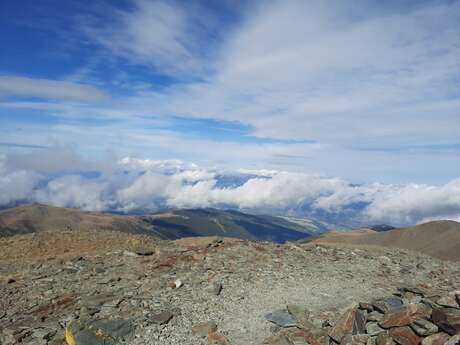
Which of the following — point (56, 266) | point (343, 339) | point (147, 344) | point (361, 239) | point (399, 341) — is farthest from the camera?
point (361, 239)

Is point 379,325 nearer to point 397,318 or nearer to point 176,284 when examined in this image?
point 397,318

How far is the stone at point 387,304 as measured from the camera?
15.2 metres

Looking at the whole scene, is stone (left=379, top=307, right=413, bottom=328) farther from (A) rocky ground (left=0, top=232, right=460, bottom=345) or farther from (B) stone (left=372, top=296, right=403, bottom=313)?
(B) stone (left=372, top=296, right=403, bottom=313)

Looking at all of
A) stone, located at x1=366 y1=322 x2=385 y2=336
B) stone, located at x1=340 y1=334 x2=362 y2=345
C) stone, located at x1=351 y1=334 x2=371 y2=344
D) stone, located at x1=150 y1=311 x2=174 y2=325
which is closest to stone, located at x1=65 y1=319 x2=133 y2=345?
stone, located at x1=150 y1=311 x2=174 y2=325

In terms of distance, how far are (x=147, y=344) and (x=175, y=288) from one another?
5.51 m

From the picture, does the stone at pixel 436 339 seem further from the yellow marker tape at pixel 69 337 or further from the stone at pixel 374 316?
the yellow marker tape at pixel 69 337

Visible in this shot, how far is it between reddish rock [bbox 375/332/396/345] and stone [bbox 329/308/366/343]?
92 centimetres

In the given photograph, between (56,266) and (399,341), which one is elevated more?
(399,341)

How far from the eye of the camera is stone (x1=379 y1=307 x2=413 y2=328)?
43.6ft

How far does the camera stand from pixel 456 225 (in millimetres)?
107688

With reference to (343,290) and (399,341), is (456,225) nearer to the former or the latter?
(343,290)

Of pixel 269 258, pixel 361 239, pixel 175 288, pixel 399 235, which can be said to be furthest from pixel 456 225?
pixel 175 288

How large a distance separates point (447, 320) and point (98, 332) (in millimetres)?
12281

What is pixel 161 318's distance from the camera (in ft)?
53.0
